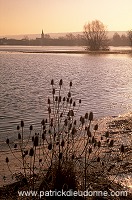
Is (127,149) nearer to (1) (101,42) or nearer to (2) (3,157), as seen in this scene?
(2) (3,157)

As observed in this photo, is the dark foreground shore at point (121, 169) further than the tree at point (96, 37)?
No

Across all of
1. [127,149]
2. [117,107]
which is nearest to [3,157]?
[127,149]

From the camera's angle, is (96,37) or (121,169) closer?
(121,169)

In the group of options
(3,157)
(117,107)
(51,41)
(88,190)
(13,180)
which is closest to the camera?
(88,190)

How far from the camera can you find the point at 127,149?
8719 mm

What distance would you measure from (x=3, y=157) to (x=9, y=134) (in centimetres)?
239

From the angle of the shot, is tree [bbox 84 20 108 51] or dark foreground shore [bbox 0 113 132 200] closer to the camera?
dark foreground shore [bbox 0 113 132 200]

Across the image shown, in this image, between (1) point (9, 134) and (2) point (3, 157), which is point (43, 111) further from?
(2) point (3, 157)

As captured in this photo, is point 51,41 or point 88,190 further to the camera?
point 51,41

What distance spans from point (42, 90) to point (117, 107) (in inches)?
236

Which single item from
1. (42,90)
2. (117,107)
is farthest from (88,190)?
(42,90)

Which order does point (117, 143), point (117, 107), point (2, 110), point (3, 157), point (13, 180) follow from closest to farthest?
point (13, 180) < point (3, 157) < point (117, 143) < point (2, 110) < point (117, 107)

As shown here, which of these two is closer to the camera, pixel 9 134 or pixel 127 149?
pixel 127 149

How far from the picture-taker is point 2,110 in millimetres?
14297
